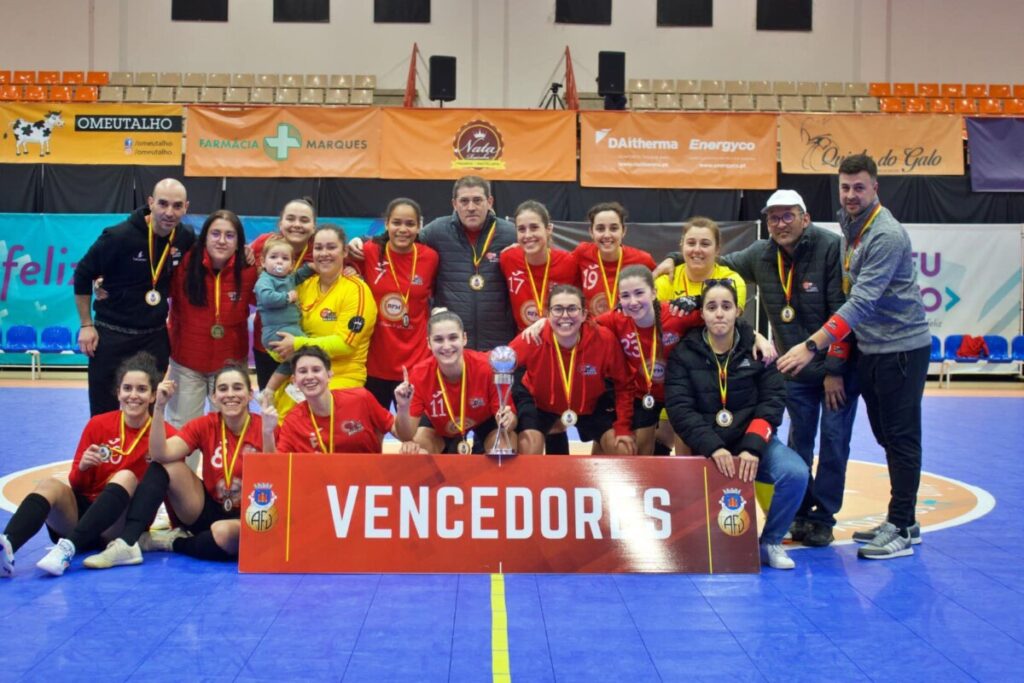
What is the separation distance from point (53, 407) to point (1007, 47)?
64.2 feet

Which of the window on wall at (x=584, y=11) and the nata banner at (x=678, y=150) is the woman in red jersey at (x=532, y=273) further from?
the window on wall at (x=584, y=11)

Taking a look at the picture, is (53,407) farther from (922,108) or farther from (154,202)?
(922,108)

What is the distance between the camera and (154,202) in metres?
5.55

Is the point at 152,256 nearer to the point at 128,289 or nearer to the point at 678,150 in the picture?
the point at 128,289

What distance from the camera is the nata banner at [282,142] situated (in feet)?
47.1

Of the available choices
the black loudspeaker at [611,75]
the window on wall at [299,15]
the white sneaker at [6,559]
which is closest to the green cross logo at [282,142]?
the black loudspeaker at [611,75]

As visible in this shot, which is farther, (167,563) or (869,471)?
(869,471)

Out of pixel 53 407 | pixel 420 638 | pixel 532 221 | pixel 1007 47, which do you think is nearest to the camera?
pixel 420 638

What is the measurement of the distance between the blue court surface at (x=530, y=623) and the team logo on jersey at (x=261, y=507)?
255mm

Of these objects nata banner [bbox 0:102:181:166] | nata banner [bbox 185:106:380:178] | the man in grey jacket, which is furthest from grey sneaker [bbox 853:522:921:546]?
nata banner [bbox 0:102:181:166]

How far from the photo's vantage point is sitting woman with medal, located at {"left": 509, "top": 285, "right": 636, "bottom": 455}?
16.8 ft

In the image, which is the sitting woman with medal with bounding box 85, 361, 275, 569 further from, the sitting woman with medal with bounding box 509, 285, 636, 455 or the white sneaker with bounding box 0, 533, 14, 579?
the sitting woman with medal with bounding box 509, 285, 636, 455

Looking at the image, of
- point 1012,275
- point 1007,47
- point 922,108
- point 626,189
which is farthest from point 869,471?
point 1007,47

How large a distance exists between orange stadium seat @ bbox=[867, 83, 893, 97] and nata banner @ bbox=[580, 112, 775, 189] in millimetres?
5764
